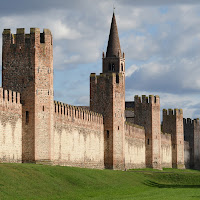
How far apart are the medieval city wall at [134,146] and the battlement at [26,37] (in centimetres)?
2297

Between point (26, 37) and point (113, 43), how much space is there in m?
74.0

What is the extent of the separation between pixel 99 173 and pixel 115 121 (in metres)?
15.3

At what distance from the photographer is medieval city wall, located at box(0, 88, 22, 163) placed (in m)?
37.9

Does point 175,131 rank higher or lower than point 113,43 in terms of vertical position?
lower

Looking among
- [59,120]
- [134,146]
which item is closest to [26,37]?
[59,120]

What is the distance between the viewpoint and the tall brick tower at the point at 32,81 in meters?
40.2

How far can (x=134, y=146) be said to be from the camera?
66.0 meters

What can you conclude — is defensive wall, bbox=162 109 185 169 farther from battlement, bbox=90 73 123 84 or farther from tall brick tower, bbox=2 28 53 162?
tall brick tower, bbox=2 28 53 162

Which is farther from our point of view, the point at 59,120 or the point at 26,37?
the point at 59,120

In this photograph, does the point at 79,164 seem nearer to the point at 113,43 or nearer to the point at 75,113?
the point at 75,113

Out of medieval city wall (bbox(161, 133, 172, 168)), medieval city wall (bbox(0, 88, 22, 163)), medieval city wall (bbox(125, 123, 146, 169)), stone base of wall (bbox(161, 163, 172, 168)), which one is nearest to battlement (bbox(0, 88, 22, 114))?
medieval city wall (bbox(0, 88, 22, 163))

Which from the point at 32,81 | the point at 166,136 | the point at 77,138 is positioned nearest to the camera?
the point at 32,81

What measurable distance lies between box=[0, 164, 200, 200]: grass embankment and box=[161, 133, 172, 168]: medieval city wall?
3411 centimetres

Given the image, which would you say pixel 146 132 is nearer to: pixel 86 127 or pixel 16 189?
pixel 86 127
